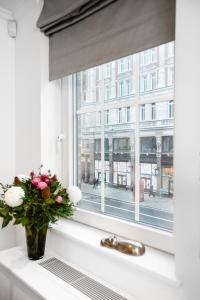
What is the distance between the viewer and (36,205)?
132 centimetres

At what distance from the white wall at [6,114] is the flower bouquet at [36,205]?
510 millimetres

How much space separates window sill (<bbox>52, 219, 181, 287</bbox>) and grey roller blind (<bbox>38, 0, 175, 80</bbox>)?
961 millimetres

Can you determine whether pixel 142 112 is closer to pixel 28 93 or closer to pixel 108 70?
pixel 108 70

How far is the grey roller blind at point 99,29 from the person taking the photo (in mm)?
1100

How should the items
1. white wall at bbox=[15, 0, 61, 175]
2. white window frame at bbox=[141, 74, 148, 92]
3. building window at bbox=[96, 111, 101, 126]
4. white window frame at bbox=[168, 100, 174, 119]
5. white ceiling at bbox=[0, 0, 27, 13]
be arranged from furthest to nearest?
white ceiling at bbox=[0, 0, 27, 13] < white wall at bbox=[15, 0, 61, 175] < building window at bbox=[96, 111, 101, 126] < white window frame at bbox=[141, 74, 148, 92] < white window frame at bbox=[168, 100, 174, 119]

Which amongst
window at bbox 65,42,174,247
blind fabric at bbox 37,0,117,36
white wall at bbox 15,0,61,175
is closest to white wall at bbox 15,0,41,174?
white wall at bbox 15,0,61,175

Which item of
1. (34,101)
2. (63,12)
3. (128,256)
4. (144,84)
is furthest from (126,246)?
(63,12)

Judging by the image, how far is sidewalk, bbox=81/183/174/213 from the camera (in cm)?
127

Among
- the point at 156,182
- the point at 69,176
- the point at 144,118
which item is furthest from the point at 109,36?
the point at 69,176

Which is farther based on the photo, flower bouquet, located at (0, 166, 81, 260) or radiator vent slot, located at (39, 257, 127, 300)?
flower bouquet, located at (0, 166, 81, 260)

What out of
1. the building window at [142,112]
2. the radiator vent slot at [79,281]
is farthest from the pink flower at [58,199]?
the building window at [142,112]

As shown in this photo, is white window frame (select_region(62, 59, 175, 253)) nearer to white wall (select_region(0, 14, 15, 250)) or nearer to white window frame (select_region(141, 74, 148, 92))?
white window frame (select_region(141, 74, 148, 92))

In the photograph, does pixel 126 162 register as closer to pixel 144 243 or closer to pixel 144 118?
pixel 144 118

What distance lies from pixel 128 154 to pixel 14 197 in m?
0.65
